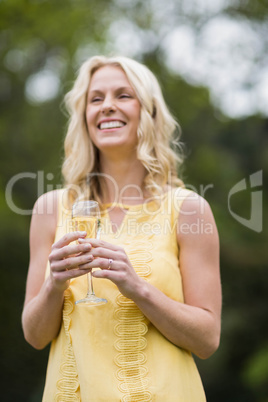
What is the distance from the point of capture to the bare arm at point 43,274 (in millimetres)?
2297

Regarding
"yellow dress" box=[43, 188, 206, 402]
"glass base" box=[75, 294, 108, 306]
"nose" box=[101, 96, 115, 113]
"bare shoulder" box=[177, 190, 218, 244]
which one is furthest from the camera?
"nose" box=[101, 96, 115, 113]

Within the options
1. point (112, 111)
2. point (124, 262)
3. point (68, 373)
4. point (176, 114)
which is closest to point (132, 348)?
point (68, 373)

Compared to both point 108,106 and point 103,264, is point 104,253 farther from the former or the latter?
point 108,106

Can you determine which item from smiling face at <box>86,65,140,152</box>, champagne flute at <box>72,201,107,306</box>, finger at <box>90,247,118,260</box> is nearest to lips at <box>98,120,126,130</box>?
smiling face at <box>86,65,140,152</box>

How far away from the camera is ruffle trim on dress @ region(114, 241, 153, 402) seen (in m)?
2.46

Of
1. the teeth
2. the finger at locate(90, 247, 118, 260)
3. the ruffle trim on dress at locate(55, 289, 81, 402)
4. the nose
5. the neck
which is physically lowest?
the ruffle trim on dress at locate(55, 289, 81, 402)

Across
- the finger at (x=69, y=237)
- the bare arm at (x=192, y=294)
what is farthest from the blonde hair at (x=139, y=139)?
the finger at (x=69, y=237)

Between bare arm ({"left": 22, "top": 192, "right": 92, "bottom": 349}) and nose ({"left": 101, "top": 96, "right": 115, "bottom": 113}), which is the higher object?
nose ({"left": 101, "top": 96, "right": 115, "bottom": 113})

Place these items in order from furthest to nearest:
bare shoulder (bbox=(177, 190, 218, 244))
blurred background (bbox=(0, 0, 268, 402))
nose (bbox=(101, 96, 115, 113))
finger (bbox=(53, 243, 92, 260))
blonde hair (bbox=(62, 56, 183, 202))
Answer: blurred background (bbox=(0, 0, 268, 402)) < blonde hair (bbox=(62, 56, 183, 202)) < nose (bbox=(101, 96, 115, 113)) < bare shoulder (bbox=(177, 190, 218, 244)) < finger (bbox=(53, 243, 92, 260))

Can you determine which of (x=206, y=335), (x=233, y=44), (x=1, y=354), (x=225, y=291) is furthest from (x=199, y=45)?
(x=206, y=335)

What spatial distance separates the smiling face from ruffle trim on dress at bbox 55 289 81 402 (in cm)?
97

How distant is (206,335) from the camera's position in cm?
269

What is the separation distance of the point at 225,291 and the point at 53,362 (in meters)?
9.94

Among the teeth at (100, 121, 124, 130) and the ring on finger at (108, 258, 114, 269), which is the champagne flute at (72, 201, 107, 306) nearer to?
the ring on finger at (108, 258, 114, 269)
